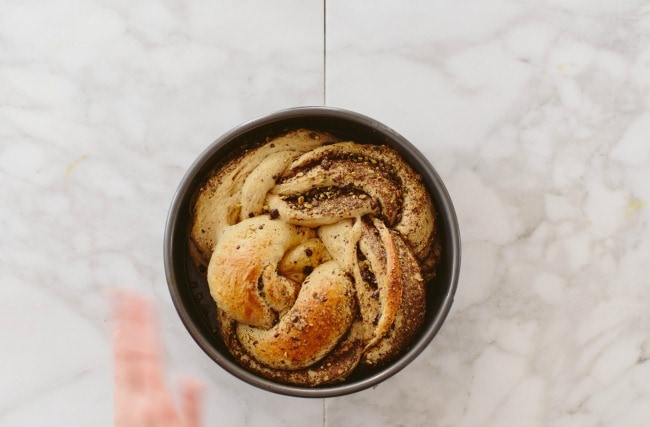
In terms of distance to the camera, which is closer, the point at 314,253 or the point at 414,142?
the point at 314,253

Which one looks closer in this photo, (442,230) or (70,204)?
(442,230)

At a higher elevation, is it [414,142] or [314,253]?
[414,142]

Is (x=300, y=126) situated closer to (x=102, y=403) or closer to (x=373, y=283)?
(x=373, y=283)

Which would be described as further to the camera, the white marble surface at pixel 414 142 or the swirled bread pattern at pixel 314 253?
the white marble surface at pixel 414 142

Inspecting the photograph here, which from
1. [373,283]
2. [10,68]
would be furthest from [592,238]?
[10,68]
